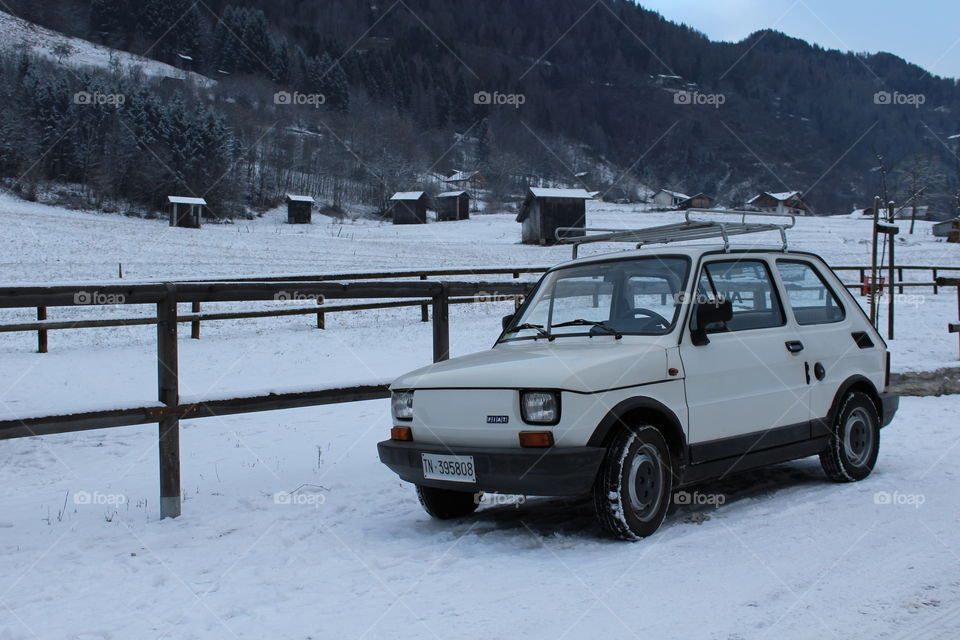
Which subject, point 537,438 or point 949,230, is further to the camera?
point 949,230

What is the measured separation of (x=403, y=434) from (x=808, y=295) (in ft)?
11.0

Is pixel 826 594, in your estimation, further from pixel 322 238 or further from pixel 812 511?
pixel 322 238

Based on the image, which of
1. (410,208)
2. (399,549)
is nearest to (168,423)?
(399,549)

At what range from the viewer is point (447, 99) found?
528ft

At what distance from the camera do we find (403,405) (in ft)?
17.6

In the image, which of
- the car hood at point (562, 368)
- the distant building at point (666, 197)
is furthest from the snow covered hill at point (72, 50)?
the car hood at point (562, 368)

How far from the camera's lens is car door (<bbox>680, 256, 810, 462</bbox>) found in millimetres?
5188

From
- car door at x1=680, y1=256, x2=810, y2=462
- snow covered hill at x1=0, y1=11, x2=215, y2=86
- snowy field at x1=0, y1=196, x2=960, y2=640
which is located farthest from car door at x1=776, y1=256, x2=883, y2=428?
snow covered hill at x1=0, y1=11, x2=215, y2=86

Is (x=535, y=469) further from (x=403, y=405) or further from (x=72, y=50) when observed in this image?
(x=72, y=50)

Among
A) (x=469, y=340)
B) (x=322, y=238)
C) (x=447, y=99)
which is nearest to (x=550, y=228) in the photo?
(x=322, y=238)

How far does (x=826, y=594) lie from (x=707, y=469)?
142 centimetres

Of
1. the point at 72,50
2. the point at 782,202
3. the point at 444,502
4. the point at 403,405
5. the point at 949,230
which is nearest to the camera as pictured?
the point at 403,405
